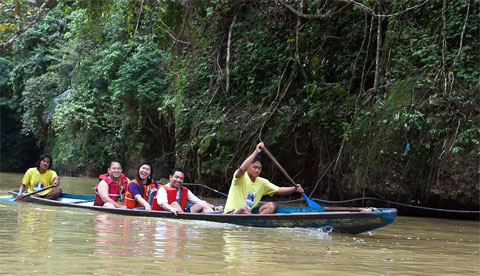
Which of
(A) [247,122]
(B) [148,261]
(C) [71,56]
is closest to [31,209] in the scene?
(A) [247,122]

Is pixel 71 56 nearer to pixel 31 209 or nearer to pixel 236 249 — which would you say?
pixel 31 209

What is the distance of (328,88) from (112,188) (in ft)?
14.7

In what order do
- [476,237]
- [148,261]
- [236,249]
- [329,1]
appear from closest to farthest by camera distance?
1. [148,261]
2. [236,249]
3. [476,237]
4. [329,1]

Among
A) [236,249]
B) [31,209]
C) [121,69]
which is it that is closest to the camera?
[236,249]

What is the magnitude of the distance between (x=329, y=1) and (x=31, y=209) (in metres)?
6.68

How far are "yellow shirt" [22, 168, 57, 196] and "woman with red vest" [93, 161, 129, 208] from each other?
2.00 meters

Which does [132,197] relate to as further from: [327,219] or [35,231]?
[327,219]

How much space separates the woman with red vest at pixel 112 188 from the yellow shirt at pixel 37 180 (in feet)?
6.57

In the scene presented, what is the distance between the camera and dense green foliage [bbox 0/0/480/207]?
1149 centimetres

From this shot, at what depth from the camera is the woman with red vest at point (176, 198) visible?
999 cm

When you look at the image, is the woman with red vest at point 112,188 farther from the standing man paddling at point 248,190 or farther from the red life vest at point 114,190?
the standing man paddling at point 248,190

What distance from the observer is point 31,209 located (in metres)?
10.9

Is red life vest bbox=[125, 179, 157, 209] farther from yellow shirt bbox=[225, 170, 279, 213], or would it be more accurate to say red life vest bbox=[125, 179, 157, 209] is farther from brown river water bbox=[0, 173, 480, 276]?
yellow shirt bbox=[225, 170, 279, 213]

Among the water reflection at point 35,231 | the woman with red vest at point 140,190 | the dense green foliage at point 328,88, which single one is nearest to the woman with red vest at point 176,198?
the woman with red vest at point 140,190
